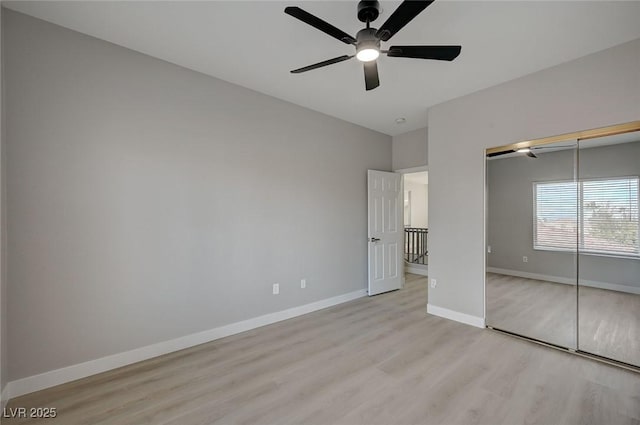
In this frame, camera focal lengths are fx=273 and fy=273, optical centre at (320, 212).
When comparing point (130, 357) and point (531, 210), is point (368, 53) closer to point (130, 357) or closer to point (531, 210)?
point (531, 210)

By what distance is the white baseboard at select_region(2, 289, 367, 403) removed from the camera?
2141mm

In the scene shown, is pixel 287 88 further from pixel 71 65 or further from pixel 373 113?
pixel 71 65

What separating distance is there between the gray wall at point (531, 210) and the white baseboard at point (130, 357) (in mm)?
2771

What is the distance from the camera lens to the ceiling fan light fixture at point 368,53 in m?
1.96

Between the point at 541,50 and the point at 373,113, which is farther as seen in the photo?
the point at 373,113

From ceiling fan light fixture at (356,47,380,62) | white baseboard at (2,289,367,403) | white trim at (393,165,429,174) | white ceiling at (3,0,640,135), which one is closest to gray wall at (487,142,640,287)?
white ceiling at (3,0,640,135)

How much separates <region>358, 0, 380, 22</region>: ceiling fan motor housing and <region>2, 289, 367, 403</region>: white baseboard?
3.30 metres

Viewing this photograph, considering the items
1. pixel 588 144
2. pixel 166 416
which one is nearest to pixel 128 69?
pixel 166 416

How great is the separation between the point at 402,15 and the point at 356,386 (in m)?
2.70

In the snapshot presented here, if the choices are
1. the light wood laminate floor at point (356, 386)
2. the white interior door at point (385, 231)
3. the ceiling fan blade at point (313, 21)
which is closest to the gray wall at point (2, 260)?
the light wood laminate floor at point (356, 386)

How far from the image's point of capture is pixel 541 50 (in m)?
2.60

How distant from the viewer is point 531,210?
3309 millimetres

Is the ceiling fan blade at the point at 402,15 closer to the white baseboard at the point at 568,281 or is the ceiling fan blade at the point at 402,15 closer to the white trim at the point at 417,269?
the white baseboard at the point at 568,281

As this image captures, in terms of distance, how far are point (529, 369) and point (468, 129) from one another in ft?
8.99
